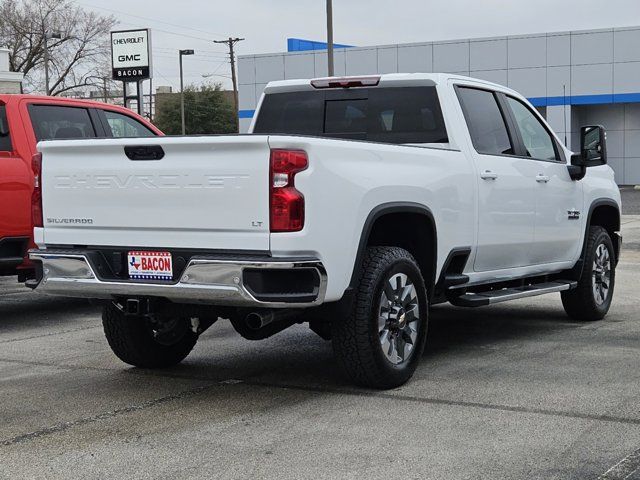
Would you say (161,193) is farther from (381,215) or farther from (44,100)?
(44,100)

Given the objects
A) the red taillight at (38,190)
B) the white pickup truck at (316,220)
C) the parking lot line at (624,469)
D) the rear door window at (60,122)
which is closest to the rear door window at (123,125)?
the rear door window at (60,122)

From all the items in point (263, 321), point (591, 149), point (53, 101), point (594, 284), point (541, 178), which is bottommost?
point (594, 284)

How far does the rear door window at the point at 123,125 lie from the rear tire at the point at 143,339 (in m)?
3.97

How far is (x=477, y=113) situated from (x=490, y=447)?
3404 mm

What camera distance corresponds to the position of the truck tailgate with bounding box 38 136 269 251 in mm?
5652

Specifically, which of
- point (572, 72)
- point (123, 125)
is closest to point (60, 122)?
point (123, 125)

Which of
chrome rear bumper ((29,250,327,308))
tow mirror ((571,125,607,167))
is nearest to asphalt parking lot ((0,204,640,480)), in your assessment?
chrome rear bumper ((29,250,327,308))

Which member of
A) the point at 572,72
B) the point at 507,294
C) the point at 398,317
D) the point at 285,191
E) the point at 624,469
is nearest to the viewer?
the point at 624,469

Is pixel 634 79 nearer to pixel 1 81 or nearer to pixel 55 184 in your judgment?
pixel 1 81

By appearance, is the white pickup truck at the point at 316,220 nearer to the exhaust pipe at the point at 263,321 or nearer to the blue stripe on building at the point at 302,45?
the exhaust pipe at the point at 263,321

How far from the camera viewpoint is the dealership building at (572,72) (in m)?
50.6

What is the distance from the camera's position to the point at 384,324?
6.34 meters

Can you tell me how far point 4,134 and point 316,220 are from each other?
5.06 metres

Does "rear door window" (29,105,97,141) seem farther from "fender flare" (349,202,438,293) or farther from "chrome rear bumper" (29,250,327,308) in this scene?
"fender flare" (349,202,438,293)
